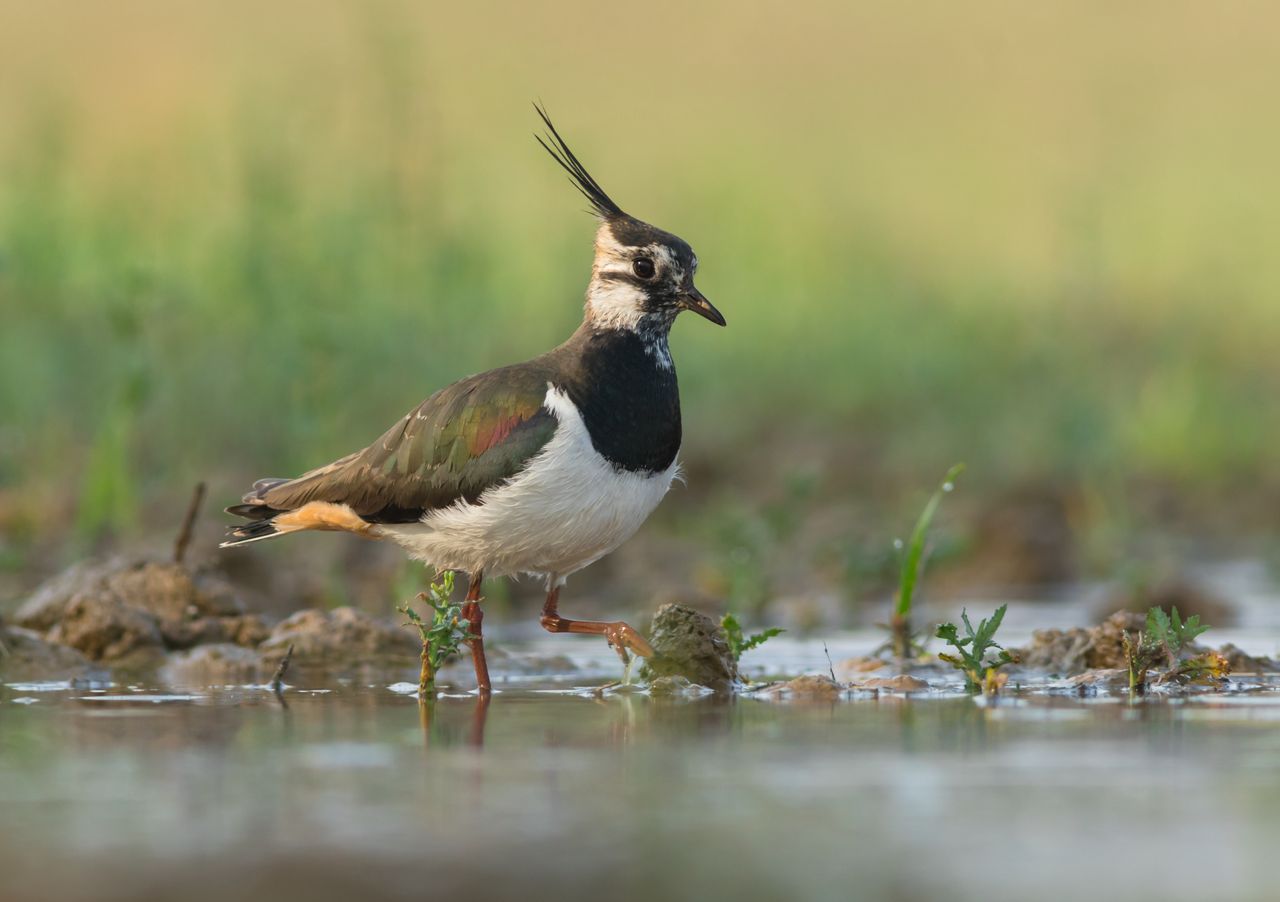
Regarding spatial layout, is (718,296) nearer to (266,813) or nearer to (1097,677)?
(1097,677)

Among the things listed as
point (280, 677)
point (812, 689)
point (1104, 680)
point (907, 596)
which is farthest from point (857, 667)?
point (280, 677)

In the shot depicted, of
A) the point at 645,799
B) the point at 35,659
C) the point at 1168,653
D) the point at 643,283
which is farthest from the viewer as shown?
the point at 643,283

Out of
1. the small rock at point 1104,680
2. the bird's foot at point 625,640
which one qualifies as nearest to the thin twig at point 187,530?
the bird's foot at point 625,640

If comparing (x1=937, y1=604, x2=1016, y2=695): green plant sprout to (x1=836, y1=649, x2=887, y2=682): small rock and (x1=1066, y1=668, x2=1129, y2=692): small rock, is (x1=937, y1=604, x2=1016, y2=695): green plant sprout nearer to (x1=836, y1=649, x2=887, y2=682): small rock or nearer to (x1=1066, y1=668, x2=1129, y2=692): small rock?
(x1=1066, y1=668, x2=1129, y2=692): small rock

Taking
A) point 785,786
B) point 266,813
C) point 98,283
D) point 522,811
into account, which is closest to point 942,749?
point 785,786

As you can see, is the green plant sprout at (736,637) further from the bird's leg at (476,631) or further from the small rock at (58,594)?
the small rock at (58,594)

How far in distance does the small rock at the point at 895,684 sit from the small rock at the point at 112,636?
265 cm

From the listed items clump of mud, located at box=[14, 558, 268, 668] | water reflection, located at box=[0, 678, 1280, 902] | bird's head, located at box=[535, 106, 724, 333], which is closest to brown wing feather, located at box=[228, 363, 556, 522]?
bird's head, located at box=[535, 106, 724, 333]

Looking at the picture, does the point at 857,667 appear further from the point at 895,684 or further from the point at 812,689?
the point at 812,689

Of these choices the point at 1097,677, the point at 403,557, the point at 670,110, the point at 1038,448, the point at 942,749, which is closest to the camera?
the point at 942,749

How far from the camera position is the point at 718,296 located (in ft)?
56.9

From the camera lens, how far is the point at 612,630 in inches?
283

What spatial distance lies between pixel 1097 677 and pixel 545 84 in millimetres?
20585

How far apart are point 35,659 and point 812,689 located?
280 centimetres
